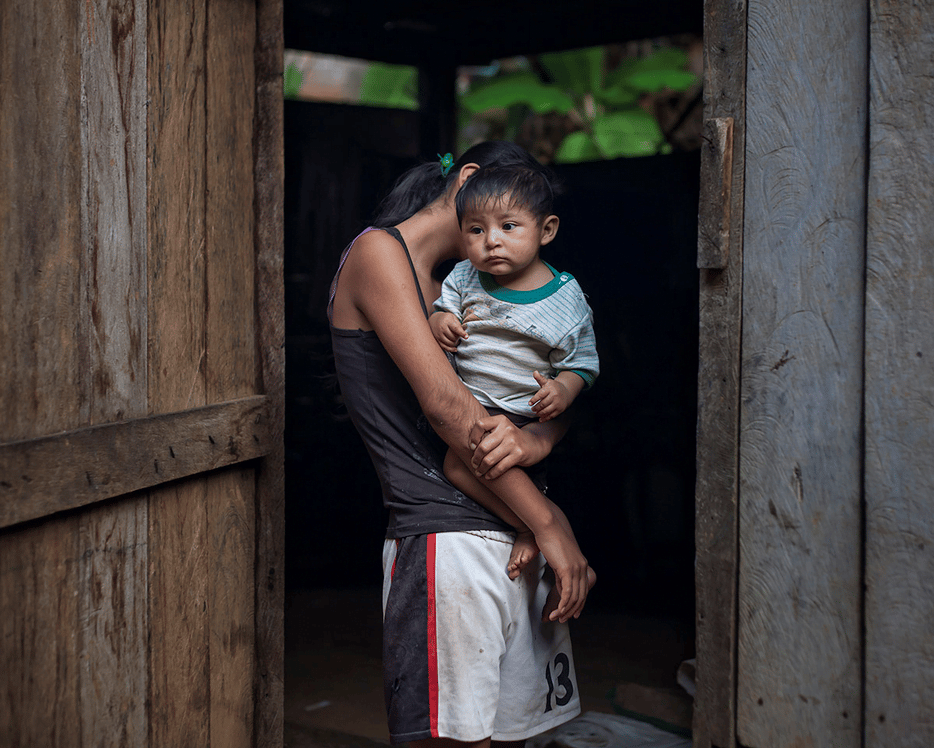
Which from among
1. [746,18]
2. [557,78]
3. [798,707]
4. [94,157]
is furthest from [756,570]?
→ [557,78]

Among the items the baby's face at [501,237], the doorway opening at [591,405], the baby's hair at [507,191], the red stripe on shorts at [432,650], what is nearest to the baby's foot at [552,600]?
the red stripe on shorts at [432,650]

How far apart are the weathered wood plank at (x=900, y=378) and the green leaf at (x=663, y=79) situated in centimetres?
451

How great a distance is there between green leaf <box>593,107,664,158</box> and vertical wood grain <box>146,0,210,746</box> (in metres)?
4.91

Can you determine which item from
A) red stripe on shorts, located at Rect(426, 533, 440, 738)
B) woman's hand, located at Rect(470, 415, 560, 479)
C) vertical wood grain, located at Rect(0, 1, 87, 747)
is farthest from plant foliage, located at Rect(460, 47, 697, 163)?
vertical wood grain, located at Rect(0, 1, 87, 747)

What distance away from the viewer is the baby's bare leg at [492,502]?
6.54 feet

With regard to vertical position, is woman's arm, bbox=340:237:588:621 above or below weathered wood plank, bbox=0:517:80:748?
above

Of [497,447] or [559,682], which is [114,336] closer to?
[497,447]

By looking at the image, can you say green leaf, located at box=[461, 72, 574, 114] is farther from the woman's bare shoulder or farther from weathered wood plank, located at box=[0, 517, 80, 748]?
weathered wood plank, located at box=[0, 517, 80, 748]

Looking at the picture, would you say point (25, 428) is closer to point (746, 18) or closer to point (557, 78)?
point (746, 18)

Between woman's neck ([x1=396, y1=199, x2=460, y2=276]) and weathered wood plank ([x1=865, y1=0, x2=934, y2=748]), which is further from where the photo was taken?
woman's neck ([x1=396, y1=199, x2=460, y2=276])

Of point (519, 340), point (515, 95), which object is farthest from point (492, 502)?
point (515, 95)

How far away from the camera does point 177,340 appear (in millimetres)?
1887

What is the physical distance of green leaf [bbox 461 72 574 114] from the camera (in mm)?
6023

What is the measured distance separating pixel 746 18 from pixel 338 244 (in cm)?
316
